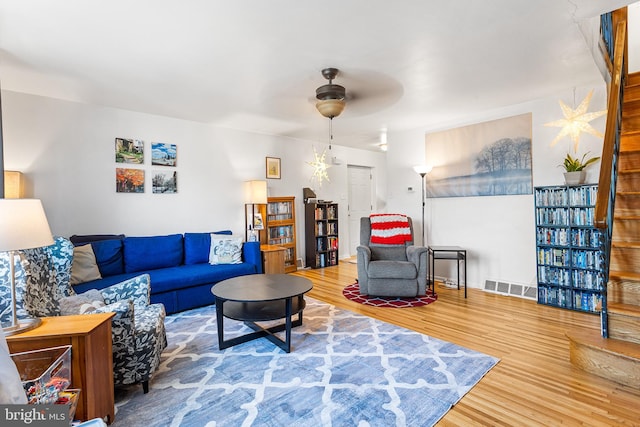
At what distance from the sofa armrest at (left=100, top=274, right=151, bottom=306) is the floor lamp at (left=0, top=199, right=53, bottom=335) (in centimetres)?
80

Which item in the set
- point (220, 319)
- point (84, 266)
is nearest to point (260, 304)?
point (220, 319)

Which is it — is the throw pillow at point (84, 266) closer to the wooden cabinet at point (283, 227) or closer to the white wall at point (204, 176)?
the white wall at point (204, 176)

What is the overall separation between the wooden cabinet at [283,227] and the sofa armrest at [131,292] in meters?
2.74

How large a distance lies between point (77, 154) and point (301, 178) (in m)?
3.37

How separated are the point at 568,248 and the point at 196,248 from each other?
444 cm

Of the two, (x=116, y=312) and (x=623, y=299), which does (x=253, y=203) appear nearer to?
(x=116, y=312)

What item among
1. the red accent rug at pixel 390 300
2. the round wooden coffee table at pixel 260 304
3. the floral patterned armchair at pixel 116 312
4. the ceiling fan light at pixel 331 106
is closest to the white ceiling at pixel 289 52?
the ceiling fan light at pixel 331 106

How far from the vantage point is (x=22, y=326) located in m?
1.47

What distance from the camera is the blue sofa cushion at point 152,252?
3.59 meters

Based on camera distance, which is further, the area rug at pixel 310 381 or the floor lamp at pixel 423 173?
the floor lamp at pixel 423 173

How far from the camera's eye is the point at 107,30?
7.06ft

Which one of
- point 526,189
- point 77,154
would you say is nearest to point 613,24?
point 526,189

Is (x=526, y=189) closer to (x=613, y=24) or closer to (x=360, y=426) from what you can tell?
(x=613, y=24)

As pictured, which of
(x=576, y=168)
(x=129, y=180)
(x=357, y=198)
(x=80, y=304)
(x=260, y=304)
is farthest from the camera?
(x=357, y=198)
